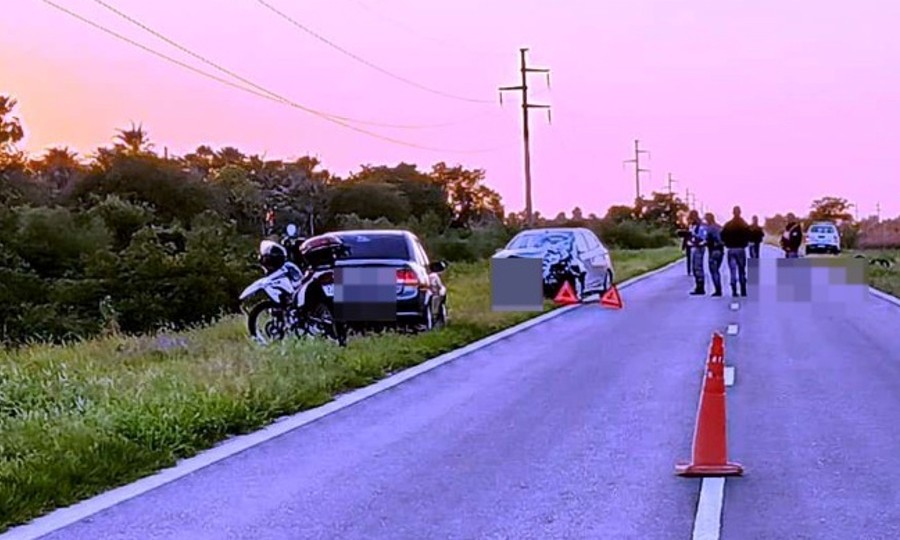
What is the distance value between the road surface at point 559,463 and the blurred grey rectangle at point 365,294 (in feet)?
7.27

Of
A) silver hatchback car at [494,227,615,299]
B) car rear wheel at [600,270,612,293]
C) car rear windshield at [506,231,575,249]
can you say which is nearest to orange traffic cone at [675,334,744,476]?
silver hatchback car at [494,227,615,299]

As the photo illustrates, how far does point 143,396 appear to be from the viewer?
36.9 feet

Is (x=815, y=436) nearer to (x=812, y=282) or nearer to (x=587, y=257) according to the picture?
(x=812, y=282)

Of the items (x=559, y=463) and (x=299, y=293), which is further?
(x=299, y=293)

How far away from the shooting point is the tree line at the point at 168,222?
38.0 metres

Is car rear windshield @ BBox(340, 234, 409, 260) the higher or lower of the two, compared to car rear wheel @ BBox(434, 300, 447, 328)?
higher

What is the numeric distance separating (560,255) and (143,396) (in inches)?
722

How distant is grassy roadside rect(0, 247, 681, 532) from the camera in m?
8.66

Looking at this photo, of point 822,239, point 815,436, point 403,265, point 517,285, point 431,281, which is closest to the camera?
point 815,436

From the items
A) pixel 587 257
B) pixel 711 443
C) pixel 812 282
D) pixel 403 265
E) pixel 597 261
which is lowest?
pixel 711 443

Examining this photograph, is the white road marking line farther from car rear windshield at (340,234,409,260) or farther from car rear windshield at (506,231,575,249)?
car rear windshield at (506,231,575,249)

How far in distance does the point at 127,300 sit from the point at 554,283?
1432 cm

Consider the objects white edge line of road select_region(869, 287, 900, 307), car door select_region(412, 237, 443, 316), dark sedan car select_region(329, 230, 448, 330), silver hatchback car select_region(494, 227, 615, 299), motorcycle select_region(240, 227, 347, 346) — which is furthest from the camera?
silver hatchback car select_region(494, 227, 615, 299)

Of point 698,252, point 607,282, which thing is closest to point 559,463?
point 607,282
